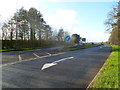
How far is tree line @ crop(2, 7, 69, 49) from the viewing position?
91.4 feet

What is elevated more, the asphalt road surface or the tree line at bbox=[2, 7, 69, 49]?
the tree line at bbox=[2, 7, 69, 49]

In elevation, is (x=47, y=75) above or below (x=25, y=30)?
below

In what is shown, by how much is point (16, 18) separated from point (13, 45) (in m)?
8.29

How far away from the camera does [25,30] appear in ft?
108

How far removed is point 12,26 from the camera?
95.7 feet

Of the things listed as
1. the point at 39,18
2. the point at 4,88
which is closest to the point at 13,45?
the point at 39,18

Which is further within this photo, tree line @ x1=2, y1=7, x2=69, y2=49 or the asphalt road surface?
tree line @ x1=2, y1=7, x2=69, y2=49

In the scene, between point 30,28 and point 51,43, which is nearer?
point 30,28

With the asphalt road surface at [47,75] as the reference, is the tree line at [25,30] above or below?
above

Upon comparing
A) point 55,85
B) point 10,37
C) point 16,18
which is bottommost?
point 55,85

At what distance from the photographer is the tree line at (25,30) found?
27869mm

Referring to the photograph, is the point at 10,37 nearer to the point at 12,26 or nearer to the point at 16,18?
the point at 12,26

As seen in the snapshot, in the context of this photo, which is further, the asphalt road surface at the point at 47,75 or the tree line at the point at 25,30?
the tree line at the point at 25,30

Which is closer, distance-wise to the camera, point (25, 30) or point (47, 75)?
point (47, 75)
